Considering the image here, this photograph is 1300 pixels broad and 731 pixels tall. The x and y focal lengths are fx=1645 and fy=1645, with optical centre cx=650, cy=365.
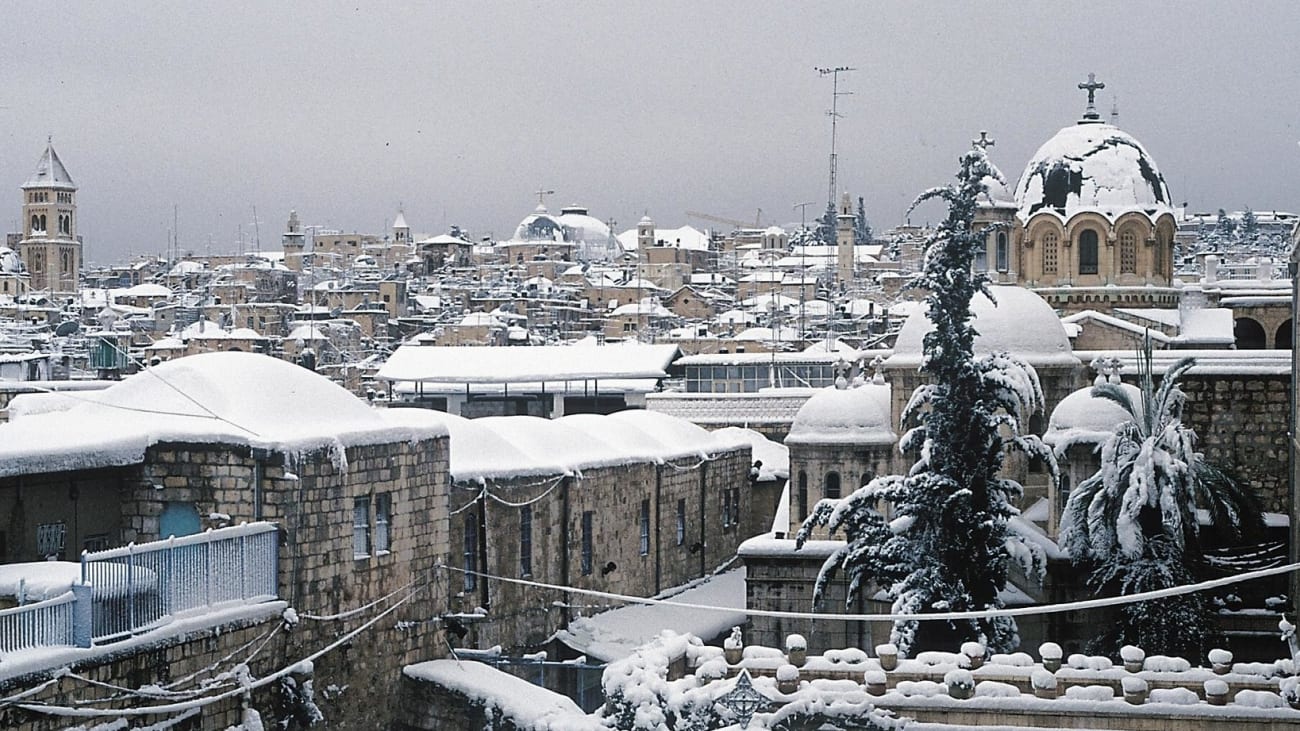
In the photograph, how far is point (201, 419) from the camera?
1803cm

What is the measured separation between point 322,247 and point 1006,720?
558 ft

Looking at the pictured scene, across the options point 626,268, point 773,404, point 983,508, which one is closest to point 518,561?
point 983,508

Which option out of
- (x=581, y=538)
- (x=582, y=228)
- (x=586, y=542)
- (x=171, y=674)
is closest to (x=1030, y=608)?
(x=171, y=674)

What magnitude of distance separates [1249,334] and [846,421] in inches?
769

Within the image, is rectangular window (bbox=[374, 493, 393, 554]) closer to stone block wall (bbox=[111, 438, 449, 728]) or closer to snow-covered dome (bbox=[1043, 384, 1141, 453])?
stone block wall (bbox=[111, 438, 449, 728])

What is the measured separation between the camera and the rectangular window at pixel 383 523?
63.6 feet

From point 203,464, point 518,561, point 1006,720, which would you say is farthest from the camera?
point 518,561

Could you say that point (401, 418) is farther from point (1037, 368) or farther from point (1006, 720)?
point (1037, 368)

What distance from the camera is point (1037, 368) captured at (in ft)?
93.5

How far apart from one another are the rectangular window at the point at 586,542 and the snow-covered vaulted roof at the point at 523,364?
62.7 ft

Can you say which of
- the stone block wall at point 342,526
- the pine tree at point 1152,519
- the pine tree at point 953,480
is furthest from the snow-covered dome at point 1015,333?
the stone block wall at point 342,526

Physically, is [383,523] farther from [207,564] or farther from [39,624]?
[39,624]

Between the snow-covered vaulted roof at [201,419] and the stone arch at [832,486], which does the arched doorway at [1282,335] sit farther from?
the snow-covered vaulted roof at [201,419]

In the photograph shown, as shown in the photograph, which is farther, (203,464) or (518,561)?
(518,561)
